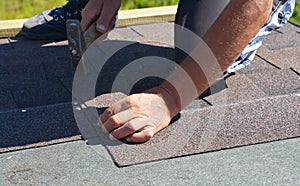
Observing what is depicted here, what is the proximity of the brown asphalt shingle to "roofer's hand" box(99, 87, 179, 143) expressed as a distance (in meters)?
0.03

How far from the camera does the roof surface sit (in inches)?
78.1

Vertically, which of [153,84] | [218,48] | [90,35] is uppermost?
[218,48]

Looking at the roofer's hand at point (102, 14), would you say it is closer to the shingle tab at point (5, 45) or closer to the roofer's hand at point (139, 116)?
the shingle tab at point (5, 45)

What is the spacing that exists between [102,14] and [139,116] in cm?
73

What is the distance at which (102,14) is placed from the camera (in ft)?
8.49

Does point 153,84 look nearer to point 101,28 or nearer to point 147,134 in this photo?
point 101,28

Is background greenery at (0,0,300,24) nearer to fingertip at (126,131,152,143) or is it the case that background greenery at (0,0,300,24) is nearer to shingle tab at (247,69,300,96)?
shingle tab at (247,69,300,96)

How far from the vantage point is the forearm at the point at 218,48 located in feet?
6.59

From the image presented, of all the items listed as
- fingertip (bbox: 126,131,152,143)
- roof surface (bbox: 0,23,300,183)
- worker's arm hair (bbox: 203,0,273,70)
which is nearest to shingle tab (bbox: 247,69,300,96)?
roof surface (bbox: 0,23,300,183)

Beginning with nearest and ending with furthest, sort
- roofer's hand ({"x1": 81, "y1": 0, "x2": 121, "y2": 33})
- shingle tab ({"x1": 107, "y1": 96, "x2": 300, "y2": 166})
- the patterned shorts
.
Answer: shingle tab ({"x1": 107, "y1": 96, "x2": 300, "y2": 166}) → the patterned shorts → roofer's hand ({"x1": 81, "y1": 0, "x2": 121, "y2": 33})

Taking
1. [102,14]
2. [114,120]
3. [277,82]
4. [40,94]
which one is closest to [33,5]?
[102,14]

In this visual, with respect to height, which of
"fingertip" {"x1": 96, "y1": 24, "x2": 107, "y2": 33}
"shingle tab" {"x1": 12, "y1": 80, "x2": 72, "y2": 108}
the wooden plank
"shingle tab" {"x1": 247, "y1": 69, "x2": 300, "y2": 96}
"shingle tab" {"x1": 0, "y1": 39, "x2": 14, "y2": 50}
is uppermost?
"fingertip" {"x1": 96, "y1": 24, "x2": 107, "y2": 33}

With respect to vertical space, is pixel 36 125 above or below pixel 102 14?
below

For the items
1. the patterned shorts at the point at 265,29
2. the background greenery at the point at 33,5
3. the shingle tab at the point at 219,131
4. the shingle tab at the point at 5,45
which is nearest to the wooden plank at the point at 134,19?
the shingle tab at the point at 5,45
